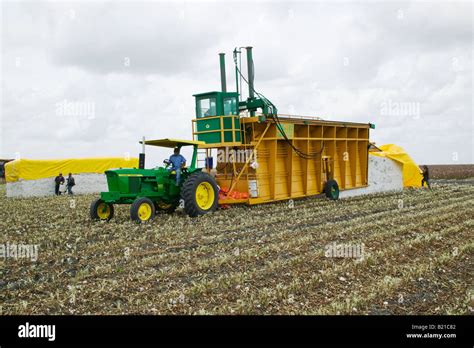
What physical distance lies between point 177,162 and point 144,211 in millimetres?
1725

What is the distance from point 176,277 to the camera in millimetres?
6625

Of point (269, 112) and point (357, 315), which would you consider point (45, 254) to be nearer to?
point (357, 315)

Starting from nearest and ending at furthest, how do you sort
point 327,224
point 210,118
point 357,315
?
point 357,315
point 327,224
point 210,118

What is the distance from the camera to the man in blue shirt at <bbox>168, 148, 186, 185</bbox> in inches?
496

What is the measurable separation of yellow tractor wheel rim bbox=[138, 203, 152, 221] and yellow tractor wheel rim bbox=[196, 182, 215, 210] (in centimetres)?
151

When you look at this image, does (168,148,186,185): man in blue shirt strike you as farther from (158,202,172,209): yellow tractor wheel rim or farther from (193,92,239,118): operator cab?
(193,92,239,118): operator cab

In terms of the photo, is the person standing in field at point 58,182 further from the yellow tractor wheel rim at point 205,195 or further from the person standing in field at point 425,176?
the person standing in field at point 425,176

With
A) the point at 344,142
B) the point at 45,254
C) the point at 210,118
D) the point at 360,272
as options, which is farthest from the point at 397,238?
the point at 344,142

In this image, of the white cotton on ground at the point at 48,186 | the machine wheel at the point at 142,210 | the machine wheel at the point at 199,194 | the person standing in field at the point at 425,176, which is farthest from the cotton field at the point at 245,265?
Result: the white cotton on ground at the point at 48,186

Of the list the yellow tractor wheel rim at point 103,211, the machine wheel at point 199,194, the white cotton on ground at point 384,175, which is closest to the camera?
the machine wheel at point 199,194

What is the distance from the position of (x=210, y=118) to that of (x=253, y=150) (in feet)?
5.40

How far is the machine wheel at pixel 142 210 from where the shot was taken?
1139 cm
